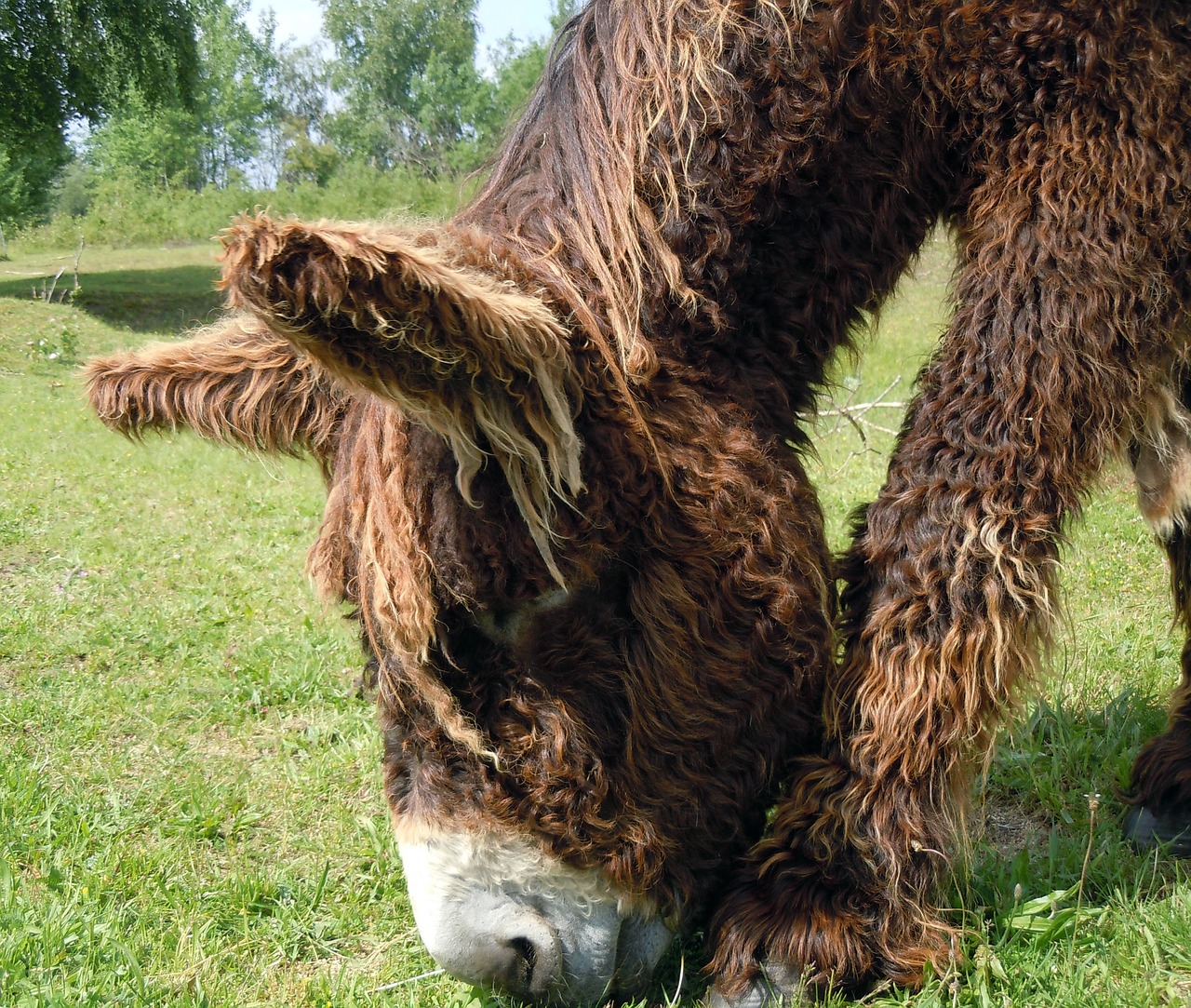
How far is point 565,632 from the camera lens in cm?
197

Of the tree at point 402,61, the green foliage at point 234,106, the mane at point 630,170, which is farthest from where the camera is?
the green foliage at point 234,106

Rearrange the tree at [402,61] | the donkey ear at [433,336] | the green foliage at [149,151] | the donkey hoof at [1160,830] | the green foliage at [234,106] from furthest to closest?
the green foliage at [234,106], the green foliage at [149,151], the tree at [402,61], the donkey hoof at [1160,830], the donkey ear at [433,336]

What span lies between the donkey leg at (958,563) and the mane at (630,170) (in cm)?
57

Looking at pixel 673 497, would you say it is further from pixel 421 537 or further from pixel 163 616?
pixel 163 616

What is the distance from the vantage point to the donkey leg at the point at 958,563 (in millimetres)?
1952

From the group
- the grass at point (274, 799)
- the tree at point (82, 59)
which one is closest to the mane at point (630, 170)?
the grass at point (274, 799)

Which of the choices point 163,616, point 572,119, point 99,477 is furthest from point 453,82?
point 572,119

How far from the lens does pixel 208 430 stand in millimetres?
2408

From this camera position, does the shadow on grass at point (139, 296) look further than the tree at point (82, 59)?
Yes

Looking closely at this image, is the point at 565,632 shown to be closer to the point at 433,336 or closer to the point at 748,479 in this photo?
the point at 748,479

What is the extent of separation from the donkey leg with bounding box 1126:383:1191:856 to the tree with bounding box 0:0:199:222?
22743mm

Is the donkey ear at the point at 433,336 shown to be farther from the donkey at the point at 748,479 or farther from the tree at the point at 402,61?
the tree at the point at 402,61

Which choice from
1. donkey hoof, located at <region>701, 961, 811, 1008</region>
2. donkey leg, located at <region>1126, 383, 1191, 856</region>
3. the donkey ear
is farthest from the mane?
donkey hoof, located at <region>701, 961, 811, 1008</region>

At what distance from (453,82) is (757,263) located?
39.0 m
